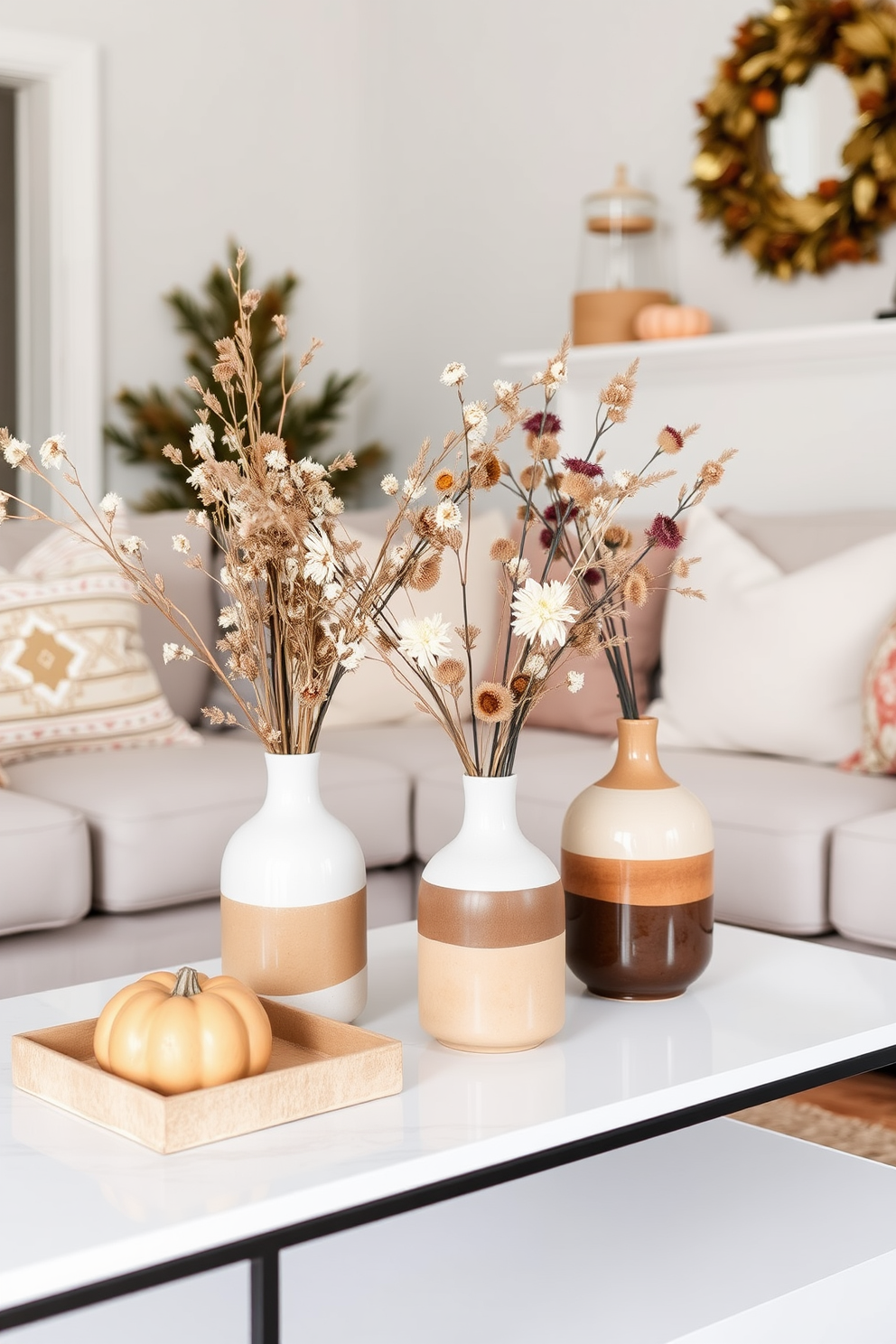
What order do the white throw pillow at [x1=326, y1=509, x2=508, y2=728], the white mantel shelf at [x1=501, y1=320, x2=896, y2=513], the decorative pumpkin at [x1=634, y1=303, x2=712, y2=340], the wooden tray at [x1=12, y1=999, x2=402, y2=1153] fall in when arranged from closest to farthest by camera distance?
the wooden tray at [x1=12, y1=999, x2=402, y2=1153]
the white throw pillow at [x1=326, y1=509, x2=508, y2=728]
the white mantel shelf at [x1=501, y1=320, x2=896, y2=513]
the decorative pumpkin at [x1=634, y1=303, x2=712, y2=340]

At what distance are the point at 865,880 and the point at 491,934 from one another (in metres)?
0.97

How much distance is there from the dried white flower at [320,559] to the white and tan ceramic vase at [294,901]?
0.21 meters

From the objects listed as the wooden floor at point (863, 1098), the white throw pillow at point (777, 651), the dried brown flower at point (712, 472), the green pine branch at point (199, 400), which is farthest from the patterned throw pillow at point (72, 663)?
the green pine branch at point (199, 400)

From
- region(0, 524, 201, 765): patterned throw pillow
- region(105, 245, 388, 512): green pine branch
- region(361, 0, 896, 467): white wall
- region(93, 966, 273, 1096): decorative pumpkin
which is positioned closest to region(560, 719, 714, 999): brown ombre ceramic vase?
region(93, 966, 273, 1096): decorative pumpkin

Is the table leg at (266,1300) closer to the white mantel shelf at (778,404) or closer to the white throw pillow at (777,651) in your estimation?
the white throw pillow at (777,651)

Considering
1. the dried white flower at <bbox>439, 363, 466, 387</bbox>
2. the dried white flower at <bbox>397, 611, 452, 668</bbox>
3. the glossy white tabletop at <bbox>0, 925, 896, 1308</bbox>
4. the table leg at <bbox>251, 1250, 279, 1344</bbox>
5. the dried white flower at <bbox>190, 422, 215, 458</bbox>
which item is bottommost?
the table leg at <bbox>251, 1250, 279, 1344</bbox>

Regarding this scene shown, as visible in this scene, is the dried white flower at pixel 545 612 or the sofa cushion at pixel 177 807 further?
the sofa cushion at pixel 177 807

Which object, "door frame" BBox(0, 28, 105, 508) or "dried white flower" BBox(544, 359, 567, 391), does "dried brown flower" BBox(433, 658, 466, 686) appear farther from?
"door frame" BBox(0, 28, 105, 508)

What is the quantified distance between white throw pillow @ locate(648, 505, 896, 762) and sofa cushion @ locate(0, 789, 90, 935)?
111 cm

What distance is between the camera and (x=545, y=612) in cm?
123

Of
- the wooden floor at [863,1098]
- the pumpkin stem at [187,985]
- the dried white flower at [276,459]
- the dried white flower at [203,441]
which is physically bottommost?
the wooden floor at [863,1098]

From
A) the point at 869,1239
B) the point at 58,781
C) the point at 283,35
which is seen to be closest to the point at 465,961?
the point at 869,1239

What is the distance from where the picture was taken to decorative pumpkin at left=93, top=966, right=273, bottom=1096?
1.15m

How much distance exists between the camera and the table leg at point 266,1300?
102cm
